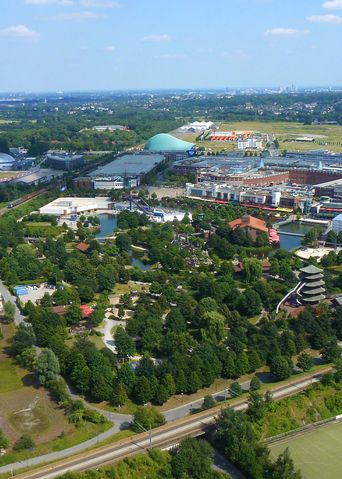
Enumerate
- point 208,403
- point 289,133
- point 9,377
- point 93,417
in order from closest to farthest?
point 93,417
point 208,403
point 9,377
point 289,133

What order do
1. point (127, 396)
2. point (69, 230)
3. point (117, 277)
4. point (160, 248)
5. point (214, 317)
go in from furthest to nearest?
point (69, 230)
point (160, 248)
point (117, 277)
point (214, 317)
point (127, 396)

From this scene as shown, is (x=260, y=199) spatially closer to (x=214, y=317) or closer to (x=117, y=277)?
(x=117, y=277)

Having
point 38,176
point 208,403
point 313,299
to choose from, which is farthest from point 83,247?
point 38,176

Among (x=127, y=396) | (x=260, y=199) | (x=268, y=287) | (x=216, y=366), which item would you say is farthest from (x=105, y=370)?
(x=260, y=199)

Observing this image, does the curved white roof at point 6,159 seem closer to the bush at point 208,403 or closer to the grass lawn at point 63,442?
the grass lawn at point 63,442

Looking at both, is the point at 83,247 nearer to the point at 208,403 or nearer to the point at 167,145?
the point at 208,403

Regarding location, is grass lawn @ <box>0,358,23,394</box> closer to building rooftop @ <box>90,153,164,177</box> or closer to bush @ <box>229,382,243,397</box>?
bush @ <box>229,382,243,397</box>
